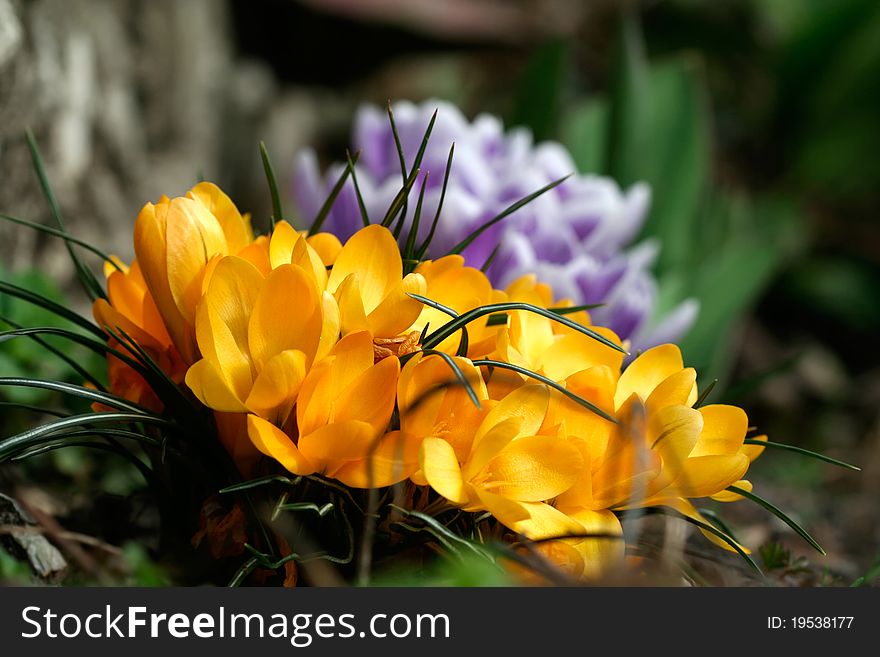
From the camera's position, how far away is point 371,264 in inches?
21.9

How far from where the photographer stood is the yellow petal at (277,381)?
482 mm

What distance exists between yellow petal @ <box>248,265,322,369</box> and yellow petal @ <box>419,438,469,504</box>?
90mm

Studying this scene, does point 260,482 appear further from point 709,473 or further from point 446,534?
point 709,473

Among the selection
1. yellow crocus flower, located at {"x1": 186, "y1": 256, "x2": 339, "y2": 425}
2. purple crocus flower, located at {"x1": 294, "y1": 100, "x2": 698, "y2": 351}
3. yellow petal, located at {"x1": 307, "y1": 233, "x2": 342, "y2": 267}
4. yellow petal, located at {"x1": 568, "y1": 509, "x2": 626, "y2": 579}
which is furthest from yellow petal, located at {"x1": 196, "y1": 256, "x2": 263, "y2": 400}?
purple crocus flower, located at {"x1": 294, "y1": 100, "x2": 698, "y2": 351}

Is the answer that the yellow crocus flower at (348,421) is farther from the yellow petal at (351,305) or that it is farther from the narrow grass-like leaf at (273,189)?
the narrow grass-like leaf at (273,189)

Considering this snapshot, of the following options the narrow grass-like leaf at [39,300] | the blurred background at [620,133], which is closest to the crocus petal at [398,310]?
the narrow grass-like leaf at [39,300]

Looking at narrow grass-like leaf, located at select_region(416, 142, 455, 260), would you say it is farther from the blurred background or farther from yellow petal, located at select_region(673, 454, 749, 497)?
the blurred background

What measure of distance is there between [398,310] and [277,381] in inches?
3.4

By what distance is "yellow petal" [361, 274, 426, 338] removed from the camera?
1.72ft

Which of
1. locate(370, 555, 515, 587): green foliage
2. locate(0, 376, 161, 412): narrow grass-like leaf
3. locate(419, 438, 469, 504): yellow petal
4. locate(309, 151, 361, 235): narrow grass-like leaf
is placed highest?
locate(309, 151, 361, 235): narrow grass-like leaf

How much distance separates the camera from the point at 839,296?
231 centimetres

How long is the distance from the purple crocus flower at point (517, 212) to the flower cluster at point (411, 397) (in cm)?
31

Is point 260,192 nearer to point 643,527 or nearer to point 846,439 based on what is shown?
point 846,439

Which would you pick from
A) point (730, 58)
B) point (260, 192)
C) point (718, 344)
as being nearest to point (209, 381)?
point (718, 344)
